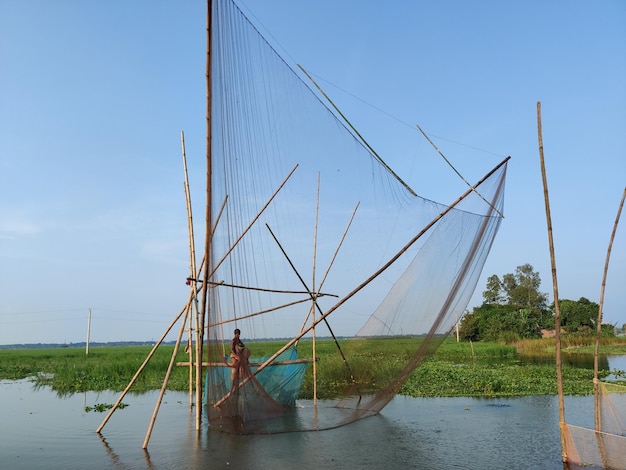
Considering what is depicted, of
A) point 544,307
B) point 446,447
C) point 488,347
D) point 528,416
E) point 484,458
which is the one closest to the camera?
point 484,458

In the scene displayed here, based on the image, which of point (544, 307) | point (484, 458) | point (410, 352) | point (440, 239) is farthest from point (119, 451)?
point (544, 307)

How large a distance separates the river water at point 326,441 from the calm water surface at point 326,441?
0.01 m

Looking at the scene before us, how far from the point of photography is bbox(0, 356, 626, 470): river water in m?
6.10

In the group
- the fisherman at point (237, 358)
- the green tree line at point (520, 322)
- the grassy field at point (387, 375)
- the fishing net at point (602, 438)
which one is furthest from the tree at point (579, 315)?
the fisherman at point (237, 358)

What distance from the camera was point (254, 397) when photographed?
771cm

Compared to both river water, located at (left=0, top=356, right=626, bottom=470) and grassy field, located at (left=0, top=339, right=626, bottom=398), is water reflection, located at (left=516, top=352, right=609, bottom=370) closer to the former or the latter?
grassy field, located at (left=0, top=339, right=626, bottom=398)

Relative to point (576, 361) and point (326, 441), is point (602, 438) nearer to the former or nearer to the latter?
point (326, 441)

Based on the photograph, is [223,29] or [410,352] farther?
[410,352]

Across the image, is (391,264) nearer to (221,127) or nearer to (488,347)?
(221,127)

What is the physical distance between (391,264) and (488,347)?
20571 millimetres

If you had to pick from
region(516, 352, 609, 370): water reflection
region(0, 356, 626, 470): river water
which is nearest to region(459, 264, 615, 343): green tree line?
region(516, 352, 609, 370): water reflection

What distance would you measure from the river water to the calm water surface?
0.5 inches

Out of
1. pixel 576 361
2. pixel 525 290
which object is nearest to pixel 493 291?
→ pixel 525 290

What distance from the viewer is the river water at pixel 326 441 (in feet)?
20.0
